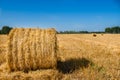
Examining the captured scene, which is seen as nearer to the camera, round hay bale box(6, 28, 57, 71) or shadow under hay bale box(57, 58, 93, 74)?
round hay bale box(6, 28, 57, 71)

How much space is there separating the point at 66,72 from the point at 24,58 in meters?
1.33

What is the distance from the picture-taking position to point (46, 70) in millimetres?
7426

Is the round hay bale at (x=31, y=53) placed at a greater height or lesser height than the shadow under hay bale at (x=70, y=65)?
greater

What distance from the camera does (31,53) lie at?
736 centimetres

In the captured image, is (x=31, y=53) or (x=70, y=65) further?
(x=70, y=65)

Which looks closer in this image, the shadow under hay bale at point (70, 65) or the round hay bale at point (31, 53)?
the round hay bale at point (31, 53)

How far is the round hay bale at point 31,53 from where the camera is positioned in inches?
289

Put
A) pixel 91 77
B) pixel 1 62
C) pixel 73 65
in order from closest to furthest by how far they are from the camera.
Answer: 1. pixel 91 77
2. pixel 73 65
3. pixel 1 62

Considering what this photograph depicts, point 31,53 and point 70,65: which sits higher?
point 31,53

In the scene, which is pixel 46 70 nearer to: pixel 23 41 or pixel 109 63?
pixel 23 41

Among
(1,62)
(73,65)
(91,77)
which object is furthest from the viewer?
(1,62)

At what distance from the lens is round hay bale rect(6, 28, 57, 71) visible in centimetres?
735

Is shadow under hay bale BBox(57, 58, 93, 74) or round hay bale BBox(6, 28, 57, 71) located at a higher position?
round hay bale BBox(6, 28, 57, 71)

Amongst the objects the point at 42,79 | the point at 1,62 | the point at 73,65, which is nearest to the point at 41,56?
the point at 42,79
